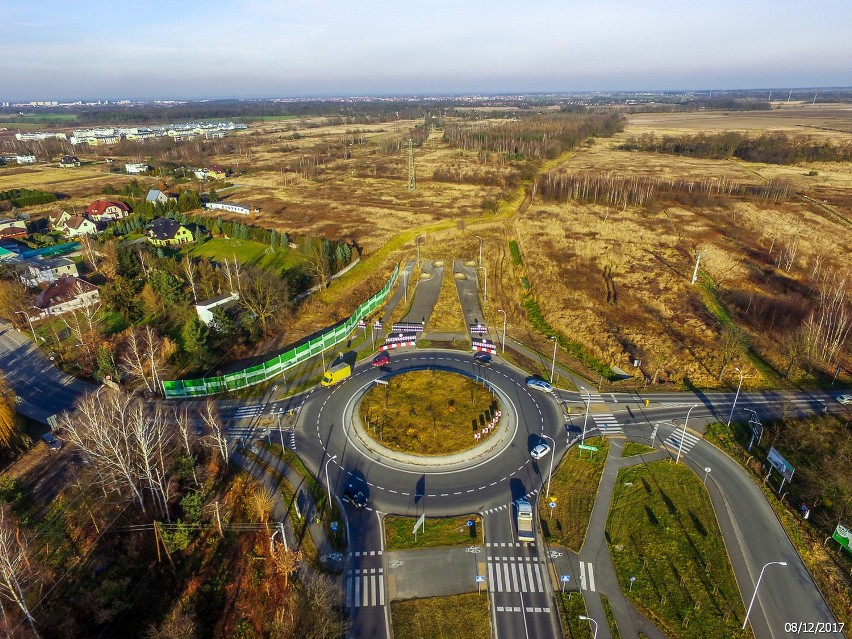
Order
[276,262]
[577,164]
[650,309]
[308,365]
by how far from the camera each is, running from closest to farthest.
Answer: [308,365], [650,309], [276,262], [577,164]

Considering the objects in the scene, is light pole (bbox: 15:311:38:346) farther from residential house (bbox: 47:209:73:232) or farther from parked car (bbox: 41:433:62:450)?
residential house (bbox: 47:209:73:232)

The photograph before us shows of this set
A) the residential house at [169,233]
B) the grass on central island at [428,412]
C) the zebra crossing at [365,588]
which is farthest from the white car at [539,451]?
the residential house at [169,233]

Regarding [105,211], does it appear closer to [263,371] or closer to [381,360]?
[263,371]

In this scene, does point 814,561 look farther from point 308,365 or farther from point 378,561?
point 308,365

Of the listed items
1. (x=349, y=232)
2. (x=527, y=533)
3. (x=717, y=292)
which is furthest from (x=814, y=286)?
(x=349, y=232)

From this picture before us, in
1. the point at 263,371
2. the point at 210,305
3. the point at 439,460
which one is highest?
the point at 210,305

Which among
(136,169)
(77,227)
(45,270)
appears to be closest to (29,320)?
(45,270)
